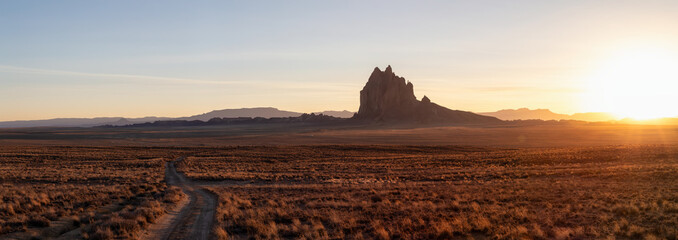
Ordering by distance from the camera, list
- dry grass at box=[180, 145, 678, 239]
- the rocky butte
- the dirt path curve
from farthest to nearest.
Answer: the rocky butte, the dirt path curve, dry grass at box=[180, 145, 678, 239]

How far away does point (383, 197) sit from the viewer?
1717 centimetres

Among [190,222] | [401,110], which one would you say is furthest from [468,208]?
[401,110]

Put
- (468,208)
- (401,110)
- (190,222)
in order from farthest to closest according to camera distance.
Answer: (401,110) < (468,208) < (190,222)

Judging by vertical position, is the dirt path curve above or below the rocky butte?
below

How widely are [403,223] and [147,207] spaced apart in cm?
913

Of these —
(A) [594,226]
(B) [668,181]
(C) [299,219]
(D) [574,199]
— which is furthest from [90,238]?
(B) [668,181]

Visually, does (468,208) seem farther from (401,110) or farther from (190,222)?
(401,110)

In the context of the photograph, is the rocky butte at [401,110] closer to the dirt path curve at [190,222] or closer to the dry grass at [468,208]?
the dry grass at [468,208]

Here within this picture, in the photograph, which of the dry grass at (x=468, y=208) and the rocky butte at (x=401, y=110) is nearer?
the dry grass at (x=468, y=208)

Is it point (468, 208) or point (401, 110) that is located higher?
point (401, 110)

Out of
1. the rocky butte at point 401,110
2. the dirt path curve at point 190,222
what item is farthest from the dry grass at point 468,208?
the rocky butte at point 401,110

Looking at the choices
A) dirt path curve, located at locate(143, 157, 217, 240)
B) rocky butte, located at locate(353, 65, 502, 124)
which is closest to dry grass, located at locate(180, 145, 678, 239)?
dirt path curve, located at locate(143, 157, 217, 240)

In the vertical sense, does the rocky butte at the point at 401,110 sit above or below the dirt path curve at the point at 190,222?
above

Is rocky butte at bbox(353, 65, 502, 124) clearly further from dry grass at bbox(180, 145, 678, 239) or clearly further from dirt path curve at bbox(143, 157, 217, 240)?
dirt path curve at bbox(143, 157, 217, 240)
